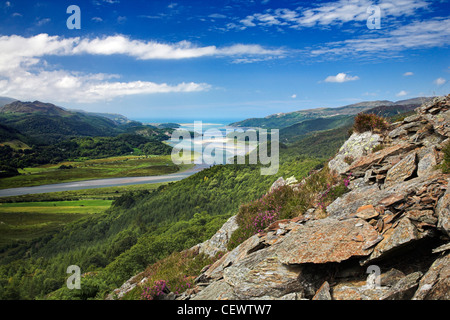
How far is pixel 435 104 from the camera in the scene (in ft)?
43.1

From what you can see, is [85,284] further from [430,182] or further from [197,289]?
[430,182]

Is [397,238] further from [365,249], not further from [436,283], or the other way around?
[436,283]

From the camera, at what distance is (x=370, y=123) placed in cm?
1544

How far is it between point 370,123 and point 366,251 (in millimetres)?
11586

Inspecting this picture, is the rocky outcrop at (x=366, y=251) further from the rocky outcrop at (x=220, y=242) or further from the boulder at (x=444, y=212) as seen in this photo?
the rocky outcrop at (x=220, y=242)

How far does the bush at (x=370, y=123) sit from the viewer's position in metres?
15.1

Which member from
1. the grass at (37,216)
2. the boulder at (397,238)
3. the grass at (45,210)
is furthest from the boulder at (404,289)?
the grass at (37,216)

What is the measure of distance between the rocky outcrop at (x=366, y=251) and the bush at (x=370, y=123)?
5.79 meters

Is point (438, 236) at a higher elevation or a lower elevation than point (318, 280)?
higher

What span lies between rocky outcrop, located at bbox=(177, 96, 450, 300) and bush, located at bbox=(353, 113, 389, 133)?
5792 mm

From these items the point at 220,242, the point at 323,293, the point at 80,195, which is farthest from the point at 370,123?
the point at 80,195
